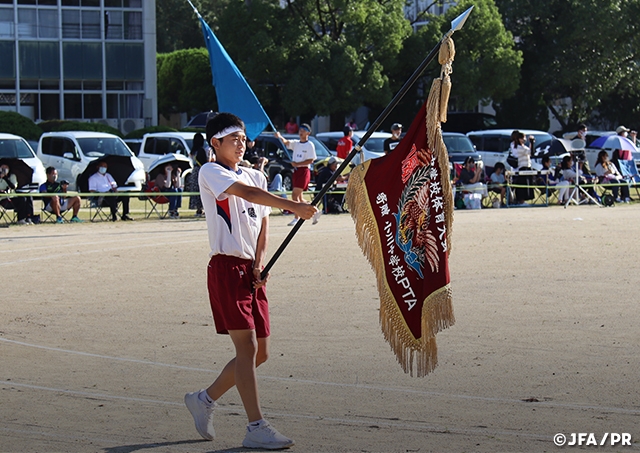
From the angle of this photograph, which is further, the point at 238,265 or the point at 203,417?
the point at 203,417

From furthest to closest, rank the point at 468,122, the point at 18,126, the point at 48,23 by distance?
the point at 48,23 → the point at 468,122 → the point at 18,126

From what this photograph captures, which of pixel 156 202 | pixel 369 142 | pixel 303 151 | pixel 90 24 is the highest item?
pixel 90 24

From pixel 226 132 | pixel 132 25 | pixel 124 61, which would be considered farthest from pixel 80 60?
pixel 226 132

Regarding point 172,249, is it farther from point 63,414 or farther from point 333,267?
point 63,414

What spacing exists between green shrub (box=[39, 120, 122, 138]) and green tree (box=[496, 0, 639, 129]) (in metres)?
19.6

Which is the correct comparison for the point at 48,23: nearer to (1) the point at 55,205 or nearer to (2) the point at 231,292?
(1) the point at 55,205

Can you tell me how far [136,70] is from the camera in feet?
159

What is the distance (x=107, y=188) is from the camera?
22.4 meters

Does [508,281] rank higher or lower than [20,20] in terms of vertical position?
lower

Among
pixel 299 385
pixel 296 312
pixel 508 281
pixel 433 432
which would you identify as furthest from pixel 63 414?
pixel 508 281

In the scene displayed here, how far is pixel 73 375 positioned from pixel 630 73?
42.8m

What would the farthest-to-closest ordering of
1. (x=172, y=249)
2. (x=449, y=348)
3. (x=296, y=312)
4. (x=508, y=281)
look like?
(x=172, y=249), (x=508, y=281), (x=296, y=312), (x=449, y=348)

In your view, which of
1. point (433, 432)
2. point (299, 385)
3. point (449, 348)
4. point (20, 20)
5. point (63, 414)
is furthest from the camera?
point (20, 20)

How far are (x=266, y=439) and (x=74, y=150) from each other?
23.6m
